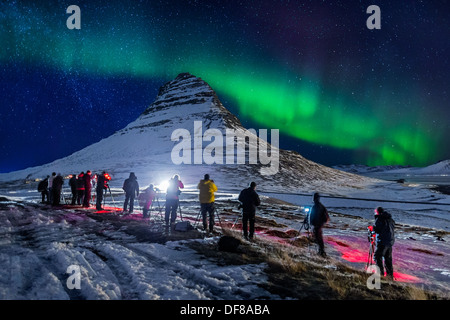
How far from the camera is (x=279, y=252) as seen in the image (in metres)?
8.47

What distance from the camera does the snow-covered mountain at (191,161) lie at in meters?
86.1

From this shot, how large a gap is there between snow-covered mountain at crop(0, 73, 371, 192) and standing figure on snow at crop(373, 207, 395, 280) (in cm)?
5552

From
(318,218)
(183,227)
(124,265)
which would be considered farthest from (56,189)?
(318,218)

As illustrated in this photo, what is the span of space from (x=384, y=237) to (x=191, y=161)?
101298 millimetres

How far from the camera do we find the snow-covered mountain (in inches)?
3391

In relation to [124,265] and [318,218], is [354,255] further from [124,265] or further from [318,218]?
[124,265]

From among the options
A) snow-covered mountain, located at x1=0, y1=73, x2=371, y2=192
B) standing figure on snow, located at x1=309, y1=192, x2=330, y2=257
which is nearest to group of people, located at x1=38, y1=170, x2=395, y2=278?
standing figure on snow, located at x1=309, y1=192, x2=330, y2=257

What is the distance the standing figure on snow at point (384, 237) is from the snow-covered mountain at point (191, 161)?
5552 centimetres

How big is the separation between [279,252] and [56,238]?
790cm

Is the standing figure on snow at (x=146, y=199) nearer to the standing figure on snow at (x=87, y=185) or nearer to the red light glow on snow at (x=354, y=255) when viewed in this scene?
the standing figure on snow at (x=87, y=185)

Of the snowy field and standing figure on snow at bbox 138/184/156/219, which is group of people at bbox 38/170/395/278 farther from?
the snowy field

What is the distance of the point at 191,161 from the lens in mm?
107875
